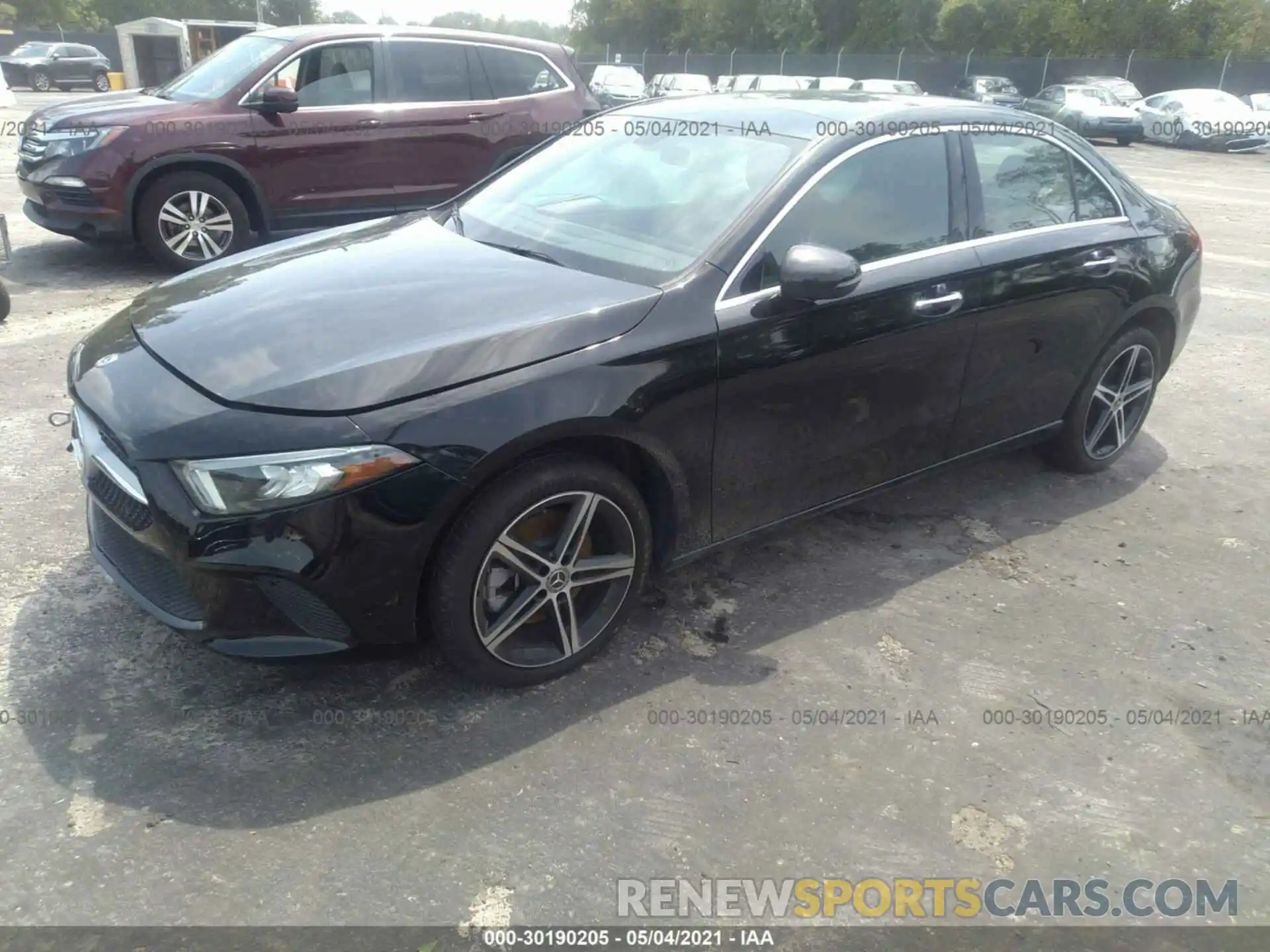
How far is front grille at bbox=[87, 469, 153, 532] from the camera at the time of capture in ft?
8.66

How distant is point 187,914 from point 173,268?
255 inches

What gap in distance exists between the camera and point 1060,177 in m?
4.32

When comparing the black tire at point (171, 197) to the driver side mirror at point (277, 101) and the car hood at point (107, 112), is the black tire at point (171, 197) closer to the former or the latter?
the car hood at point (107, 112)

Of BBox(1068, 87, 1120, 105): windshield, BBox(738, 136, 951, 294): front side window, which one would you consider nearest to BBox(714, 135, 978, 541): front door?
BBox(738, 136, 951, 294): front side window

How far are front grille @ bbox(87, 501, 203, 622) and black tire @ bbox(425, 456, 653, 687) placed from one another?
0.65 m

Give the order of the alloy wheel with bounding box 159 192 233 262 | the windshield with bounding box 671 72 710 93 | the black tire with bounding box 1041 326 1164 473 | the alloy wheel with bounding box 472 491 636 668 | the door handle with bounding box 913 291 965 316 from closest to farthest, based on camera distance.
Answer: the alloy wheel with bounding box 472 491 636 668
the door handle with bounding box 913 291 965 316
the black tire with bounding box 1041 326 1164 473
the alloy wheel with bounding box 159 192 233 262
the windshield with bounding box 671 72 710 93

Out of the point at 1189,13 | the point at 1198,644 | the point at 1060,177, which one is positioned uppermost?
the point at 1189,13

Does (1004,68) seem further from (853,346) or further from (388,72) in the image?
(853,346)

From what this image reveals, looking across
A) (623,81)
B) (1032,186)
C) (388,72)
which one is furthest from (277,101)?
(623,81)

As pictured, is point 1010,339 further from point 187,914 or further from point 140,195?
point 140,195

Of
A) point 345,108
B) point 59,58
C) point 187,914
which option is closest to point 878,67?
point 59,58

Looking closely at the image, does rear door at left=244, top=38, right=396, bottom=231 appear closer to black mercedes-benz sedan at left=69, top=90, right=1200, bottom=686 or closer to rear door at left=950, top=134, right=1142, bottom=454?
black mercedes-benz sedan at left=69, top=90, right=1200, bottom=686

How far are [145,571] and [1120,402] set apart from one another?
4.24 meters

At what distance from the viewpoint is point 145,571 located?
278 centimetres
